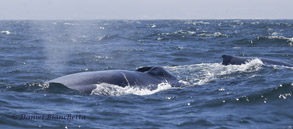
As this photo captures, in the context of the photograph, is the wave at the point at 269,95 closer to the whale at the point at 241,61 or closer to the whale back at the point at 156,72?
the whale back at the point at 156,72

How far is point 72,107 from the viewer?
32.6ft

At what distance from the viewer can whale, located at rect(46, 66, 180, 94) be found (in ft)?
38.5

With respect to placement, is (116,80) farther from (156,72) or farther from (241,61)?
(241,61)

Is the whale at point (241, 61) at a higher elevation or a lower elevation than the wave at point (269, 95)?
higher

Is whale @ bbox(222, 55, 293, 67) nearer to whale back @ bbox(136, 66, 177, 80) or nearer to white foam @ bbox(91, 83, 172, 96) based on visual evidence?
whale back @ bbox(136, 66, 177, 80)

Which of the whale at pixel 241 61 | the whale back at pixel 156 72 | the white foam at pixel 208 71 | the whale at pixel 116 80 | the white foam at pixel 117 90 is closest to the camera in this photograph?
the white foam at pixel 117 90

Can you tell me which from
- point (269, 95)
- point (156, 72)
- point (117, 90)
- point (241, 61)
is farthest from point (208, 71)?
point (117, 90)

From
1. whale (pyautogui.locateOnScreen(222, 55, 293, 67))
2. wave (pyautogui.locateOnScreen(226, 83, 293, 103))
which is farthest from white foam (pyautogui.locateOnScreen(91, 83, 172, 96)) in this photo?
whale (pyautogui.locateOnScreen(222, 55, 293, 67))

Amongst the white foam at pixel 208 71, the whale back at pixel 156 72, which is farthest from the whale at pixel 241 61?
the whale back at pixel 156 72

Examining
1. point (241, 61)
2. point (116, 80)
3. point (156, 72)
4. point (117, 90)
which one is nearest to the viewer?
point (117, 90)

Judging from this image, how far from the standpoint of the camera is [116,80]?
39.3 ft

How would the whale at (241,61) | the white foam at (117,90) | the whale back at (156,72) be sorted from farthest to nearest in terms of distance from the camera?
the whale at (241,61) < the whale back at (156,72) < the white foam at (117,90)

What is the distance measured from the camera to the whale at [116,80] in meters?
11.8

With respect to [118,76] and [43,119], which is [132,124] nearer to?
[43,119]
